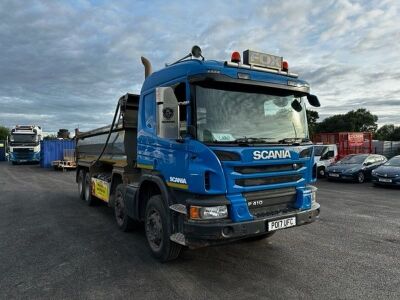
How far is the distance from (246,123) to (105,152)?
4963 millimetres

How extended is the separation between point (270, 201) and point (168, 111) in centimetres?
188

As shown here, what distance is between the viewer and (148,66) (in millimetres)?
6871

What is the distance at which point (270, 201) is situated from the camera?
16.2ft

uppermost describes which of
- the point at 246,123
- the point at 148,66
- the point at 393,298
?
the point at 148,66

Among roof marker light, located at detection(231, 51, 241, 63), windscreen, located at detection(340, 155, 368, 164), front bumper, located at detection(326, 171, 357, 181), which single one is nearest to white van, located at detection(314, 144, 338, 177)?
windscreen, located at detection(340, 155, 368, 164)

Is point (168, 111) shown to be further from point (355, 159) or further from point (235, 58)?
point (355, 159)

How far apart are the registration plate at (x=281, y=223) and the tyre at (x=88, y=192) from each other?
6.74m

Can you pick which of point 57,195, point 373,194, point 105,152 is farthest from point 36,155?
point 373,194

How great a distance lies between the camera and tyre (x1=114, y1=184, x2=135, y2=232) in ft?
23.0

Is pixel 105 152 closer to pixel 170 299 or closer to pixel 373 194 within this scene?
pixel 170 299

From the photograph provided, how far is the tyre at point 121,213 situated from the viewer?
7000 mm

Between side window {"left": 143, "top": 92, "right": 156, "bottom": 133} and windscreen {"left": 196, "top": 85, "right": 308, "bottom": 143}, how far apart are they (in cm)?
120

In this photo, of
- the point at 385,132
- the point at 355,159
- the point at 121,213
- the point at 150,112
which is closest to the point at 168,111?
the point at 150,112

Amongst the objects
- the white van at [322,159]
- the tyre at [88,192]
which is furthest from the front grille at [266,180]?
the white van at [322,159]
